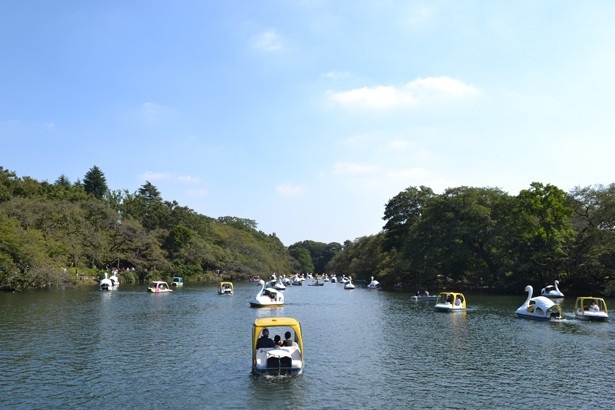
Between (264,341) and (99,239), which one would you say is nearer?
(264,341)

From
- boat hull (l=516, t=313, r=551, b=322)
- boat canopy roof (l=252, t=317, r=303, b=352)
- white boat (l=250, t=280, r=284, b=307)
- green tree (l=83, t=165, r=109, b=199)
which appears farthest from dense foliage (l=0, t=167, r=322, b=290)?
boat hull (l=516, t=313, r=551, b=322)

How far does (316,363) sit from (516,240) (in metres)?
54.6

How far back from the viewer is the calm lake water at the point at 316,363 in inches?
714

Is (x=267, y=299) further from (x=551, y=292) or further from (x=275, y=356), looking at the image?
(x=551, y=292)

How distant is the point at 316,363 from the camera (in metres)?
23.9

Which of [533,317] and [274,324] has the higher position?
[274,324]

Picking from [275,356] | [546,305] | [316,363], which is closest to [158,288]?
[546,305]

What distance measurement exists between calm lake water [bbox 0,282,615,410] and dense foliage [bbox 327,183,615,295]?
1071 inches

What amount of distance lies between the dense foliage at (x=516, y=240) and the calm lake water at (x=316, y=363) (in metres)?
27.2

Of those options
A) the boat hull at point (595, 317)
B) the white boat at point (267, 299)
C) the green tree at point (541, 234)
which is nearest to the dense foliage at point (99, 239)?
the white boat at point (267, 299)

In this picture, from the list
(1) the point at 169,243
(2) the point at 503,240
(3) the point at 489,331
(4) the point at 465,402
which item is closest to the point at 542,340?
(3) the point at 489,331

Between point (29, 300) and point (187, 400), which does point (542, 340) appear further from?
point (29, 300)

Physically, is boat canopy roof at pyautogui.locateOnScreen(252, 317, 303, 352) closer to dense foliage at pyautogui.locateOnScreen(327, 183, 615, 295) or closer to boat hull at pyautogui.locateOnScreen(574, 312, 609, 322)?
boat hull at pyautogui.locateOnScreen(574, 312, 609, 322)

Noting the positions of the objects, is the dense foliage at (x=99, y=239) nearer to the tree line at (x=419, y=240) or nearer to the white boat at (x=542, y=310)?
the tree line at (x=419, y=240)
